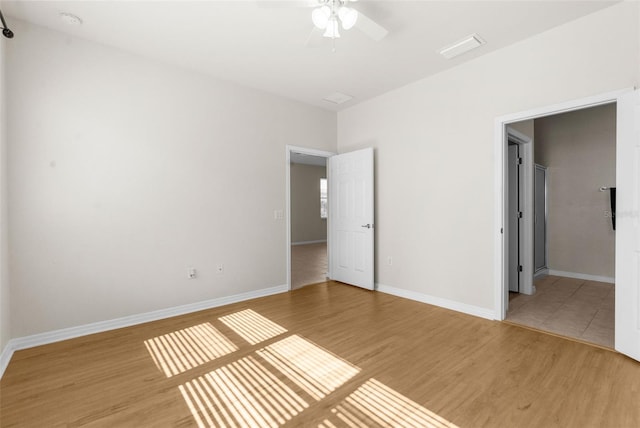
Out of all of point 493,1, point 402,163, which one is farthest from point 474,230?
point 493,1

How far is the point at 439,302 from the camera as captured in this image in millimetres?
3631

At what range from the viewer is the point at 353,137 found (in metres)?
4.79

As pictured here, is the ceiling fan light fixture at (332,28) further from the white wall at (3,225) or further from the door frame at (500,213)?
the white wall at (3,225)

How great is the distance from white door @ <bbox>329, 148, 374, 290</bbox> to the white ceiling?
1.35m

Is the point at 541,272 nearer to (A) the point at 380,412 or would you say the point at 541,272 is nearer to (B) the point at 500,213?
(B) the point at 500,213

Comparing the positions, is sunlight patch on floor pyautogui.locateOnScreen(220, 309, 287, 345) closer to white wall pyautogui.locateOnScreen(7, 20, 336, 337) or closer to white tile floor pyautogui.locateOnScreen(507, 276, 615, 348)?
white wall pyautogui.locateOnScreen(7, 20, 336, 337)

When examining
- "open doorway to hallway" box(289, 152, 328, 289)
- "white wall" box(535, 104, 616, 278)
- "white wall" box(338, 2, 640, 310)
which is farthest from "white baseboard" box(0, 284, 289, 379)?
"white wall" box(535, 104, 616, 278)

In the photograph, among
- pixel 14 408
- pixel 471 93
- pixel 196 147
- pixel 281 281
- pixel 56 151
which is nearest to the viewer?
pixel 14 408

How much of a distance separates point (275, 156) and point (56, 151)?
2.42 metres

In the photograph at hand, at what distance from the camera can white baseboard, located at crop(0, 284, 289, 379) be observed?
252cm

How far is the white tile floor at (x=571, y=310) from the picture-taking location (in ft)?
9.25

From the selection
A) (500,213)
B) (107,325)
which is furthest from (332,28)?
(107,325)

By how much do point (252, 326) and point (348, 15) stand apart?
9.80ft

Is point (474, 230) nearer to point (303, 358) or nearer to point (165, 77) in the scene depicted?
point (303, 358)
